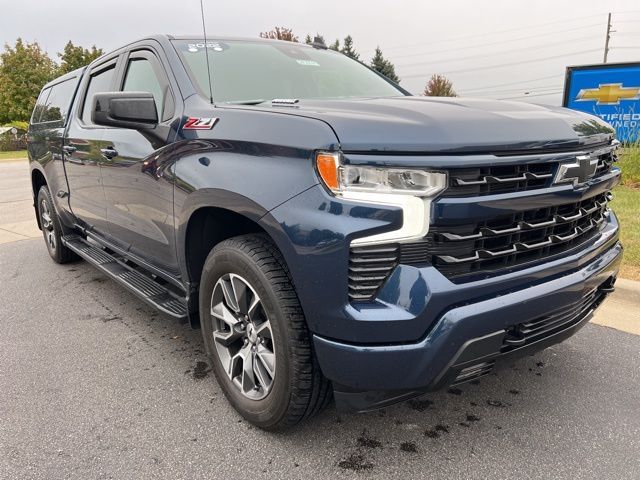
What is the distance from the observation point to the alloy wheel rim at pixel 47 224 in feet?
17.7

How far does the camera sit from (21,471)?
86.0 inches

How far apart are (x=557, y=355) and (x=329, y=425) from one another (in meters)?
1.56

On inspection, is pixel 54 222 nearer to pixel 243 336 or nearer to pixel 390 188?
pixel 243 336

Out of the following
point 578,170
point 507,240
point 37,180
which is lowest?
point 37,180

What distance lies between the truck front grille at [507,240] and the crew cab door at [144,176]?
1514 millimetres

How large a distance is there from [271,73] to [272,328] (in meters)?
1.71

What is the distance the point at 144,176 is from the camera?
2.93 metres

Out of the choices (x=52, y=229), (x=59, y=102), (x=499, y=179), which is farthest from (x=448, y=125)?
(x=52, y=229)

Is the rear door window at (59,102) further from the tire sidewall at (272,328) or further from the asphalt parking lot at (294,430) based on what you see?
the tire sidewall at (272,328)

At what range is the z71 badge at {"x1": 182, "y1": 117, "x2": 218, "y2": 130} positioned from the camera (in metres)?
2.42

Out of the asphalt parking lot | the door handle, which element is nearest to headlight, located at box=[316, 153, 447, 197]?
the asphalt parking lot

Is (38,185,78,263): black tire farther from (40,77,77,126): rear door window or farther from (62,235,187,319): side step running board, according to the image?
(40,77,77,126): rear door window

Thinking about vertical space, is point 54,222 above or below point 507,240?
below

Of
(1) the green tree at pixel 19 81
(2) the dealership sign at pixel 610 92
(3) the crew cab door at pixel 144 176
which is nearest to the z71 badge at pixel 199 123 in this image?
(3) the crew cab door at pixel 144 176
